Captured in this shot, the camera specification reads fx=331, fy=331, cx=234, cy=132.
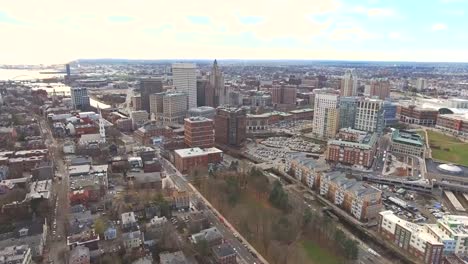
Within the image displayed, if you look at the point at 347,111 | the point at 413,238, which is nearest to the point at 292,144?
the point at 347,111

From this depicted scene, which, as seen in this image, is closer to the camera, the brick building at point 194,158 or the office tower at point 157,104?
the brick building at point 194,158

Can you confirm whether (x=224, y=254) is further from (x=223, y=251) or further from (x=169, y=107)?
(x=169, y=107)

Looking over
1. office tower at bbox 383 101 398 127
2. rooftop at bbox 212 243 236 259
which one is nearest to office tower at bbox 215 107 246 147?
rooftop at bbox 212 243 236 259

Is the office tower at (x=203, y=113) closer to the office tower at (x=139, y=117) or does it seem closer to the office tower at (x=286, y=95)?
the office tower at (x=139, y=117)

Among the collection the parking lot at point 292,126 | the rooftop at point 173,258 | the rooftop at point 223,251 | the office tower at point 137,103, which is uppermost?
the office tower at point 137,103

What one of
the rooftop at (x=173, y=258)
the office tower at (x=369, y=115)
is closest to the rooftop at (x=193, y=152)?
the rooftop at (x=173, y=258)

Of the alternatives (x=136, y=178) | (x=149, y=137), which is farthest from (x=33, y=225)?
(x=149, y=137)

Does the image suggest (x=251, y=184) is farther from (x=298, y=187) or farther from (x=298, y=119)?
(x=298, y=119)
